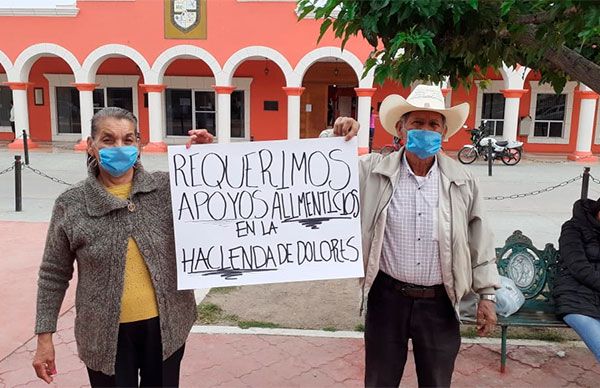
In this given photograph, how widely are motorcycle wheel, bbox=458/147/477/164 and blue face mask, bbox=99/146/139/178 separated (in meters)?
15.7

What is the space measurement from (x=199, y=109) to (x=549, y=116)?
1386cm

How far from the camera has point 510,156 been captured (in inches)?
655

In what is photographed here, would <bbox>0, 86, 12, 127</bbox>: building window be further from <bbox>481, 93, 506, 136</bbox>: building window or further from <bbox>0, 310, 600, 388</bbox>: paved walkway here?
<bbox>0, 310, 600, 388</bbox>: paved walkway

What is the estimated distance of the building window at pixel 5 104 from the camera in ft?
70.1

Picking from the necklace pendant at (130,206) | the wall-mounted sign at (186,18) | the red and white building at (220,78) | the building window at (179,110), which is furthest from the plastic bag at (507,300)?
the building window at (179,110)

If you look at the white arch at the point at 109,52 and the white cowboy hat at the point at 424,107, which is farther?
the white arch at the point at 109,52

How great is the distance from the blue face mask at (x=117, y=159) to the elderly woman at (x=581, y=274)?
3013 millimetres

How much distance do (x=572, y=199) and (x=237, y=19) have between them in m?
11.8

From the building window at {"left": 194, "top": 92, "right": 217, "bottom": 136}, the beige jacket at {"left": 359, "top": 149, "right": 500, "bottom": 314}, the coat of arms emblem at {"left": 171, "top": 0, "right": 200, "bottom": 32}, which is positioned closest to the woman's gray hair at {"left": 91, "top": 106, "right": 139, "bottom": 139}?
the beige jacket at {"left": 359, "top": 149, "right": 500, "bottom": 314}

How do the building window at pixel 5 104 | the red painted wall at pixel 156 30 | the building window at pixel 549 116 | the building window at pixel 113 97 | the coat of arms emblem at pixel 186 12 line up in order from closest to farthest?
the red painted wall at pixel 156 30 → the coat of arms emblem at pixel 186 12 → the building window at pixel 549 116 → the building window at pixel 113 97 → the building window at pixel 5 104

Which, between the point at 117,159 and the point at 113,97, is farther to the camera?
the point at 113,97

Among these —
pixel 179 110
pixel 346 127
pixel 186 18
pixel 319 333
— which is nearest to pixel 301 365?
pixel 319 333

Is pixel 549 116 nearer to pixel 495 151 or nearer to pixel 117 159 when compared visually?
pixel 495 151

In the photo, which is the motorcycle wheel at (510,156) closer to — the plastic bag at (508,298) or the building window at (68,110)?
the plastic bag at (508,298)
